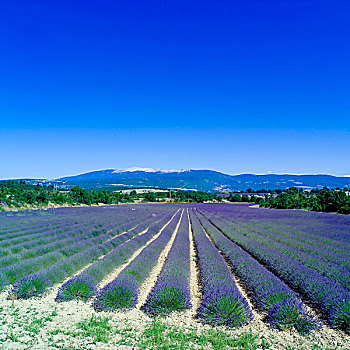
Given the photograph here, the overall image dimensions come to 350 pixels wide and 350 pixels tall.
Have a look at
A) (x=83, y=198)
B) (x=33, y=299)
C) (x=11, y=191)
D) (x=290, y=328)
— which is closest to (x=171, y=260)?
(x=33, y=299)

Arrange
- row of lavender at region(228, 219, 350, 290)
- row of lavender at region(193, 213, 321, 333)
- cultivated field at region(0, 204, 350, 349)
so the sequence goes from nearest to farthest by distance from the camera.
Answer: cultivated field at region(0, 204, 350, 349) < row of lavender at region(193, 213, 321, 333) < row of lavender at region(228, 219, 350, 290)

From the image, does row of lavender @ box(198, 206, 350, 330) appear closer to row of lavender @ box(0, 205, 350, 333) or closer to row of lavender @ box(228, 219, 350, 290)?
row of lavender @ box(0, 205, 350, 333)

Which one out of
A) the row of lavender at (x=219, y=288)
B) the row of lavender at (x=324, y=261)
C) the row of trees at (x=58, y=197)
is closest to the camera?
the row of lavender at (x=219, y=288)

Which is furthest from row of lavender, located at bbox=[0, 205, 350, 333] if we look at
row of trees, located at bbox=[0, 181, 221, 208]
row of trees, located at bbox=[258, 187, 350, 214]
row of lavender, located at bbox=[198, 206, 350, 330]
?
row of trees, located at bbox=[0, 181, 221, 208]

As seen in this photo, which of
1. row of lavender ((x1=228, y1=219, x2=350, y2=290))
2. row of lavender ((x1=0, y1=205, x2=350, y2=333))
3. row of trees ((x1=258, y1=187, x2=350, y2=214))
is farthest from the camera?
row of trees ((x1=258, y1=187, x2=350, y2=214))

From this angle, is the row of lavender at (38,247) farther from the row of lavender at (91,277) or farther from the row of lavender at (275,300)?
the row of lavender at (275,300)

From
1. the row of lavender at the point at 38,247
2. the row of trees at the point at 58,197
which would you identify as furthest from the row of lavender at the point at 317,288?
the row of trees at the point at 58,197

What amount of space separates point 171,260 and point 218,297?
4.39m

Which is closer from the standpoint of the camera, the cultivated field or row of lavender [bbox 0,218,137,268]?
the cultivated field

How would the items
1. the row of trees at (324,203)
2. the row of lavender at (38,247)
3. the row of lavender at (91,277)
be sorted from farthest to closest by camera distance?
the row of trees at (324,203) → the row of lavender at (38,247) → the row of lavender at (91,277)

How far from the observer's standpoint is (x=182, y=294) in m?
6.93

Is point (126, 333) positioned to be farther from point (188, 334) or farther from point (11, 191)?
point (11, 191)

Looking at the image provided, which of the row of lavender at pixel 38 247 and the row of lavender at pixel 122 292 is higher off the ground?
the row of lavender at pixel 122 292

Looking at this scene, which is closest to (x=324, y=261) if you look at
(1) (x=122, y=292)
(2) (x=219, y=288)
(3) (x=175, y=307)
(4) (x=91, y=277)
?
(2) (x=219, y=288)
